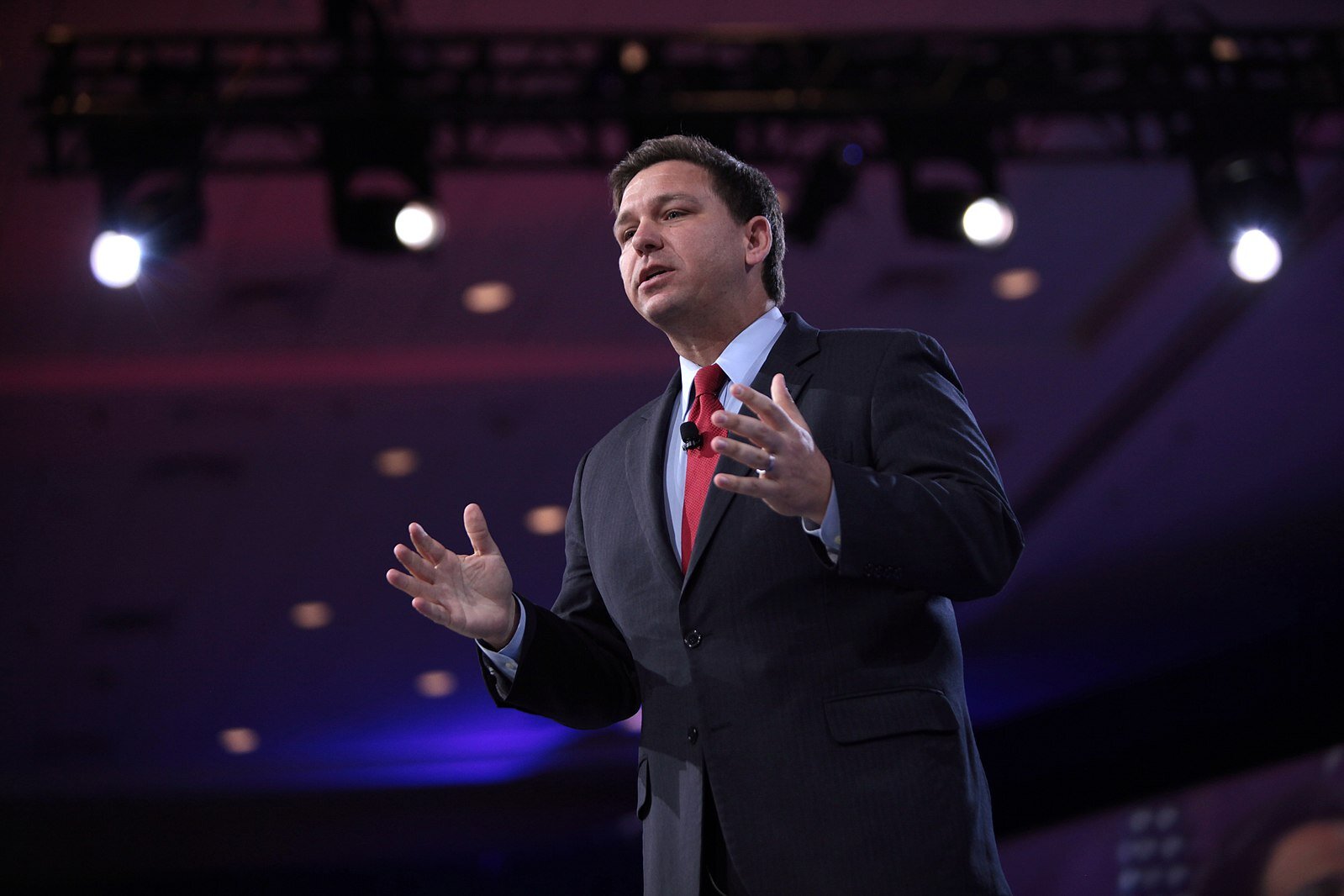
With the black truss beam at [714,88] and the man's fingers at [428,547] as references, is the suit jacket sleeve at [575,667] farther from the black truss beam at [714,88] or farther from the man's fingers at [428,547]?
the black truss beam at [714,88]

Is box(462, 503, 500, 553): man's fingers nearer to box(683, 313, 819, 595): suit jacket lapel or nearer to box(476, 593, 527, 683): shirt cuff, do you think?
box(476, 593, 527, 683): shirt cuff

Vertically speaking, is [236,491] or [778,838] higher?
[236,491]

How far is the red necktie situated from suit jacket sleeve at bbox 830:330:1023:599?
0.21 meters

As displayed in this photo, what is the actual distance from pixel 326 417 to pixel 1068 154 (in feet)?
14.3

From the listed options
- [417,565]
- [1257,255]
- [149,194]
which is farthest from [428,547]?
[1257,255]

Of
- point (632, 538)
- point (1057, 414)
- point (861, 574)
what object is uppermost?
point (1057, 414)

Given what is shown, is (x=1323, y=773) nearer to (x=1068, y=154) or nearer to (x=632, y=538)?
(x=1068, y=154)

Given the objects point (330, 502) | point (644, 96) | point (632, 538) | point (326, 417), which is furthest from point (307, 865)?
point (632, 538)

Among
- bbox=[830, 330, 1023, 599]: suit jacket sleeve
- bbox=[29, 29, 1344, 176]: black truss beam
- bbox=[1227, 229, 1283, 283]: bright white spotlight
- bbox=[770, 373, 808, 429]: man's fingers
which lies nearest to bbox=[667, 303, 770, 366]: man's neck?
bbox=[830, 330, 1023, 599]: suit jacket sleeve

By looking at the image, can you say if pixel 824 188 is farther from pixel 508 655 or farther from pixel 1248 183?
pixel 508 655

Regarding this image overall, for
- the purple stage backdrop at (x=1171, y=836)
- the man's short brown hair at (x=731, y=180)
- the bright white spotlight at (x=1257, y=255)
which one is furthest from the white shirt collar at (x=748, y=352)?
the purple stage backdrop at (x=1171, y=836)

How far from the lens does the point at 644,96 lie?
4371 mm

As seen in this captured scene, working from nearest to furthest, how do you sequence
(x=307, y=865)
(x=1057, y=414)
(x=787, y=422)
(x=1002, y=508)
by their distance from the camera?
(x=787, y=422)
(x=1002, y=508)
(x=1057, y=414)
(x=307, y=865)

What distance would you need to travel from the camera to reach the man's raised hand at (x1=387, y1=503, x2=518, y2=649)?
1.54 meters
